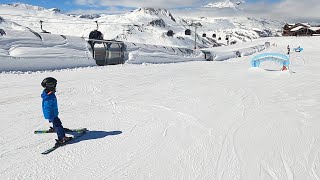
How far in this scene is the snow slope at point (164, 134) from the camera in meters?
4.86

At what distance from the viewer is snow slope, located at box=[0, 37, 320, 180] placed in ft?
16.0

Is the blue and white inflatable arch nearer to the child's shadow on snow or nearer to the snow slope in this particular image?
the snow slope

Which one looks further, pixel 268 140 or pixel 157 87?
pixel 157 87

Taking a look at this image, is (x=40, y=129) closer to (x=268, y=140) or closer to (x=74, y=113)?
(x=74, y=113)

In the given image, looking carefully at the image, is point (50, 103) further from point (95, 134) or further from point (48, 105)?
point (95, 134)

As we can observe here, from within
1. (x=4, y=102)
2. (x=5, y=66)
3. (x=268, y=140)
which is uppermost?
(x=5, y=66)

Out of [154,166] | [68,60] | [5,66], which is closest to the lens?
[154,166]

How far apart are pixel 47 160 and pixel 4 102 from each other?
205 inches

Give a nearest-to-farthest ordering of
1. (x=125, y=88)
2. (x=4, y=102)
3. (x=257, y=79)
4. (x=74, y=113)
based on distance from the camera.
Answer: (x=74, y=113) → (x=4, y=102) → (x=125, y=88) → (x=257, y=79)

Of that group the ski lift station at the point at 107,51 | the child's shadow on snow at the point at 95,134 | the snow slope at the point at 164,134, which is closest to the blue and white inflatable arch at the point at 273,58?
the snow slope at the point at 164,134

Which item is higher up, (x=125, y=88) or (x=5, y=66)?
(x=5, y=66)

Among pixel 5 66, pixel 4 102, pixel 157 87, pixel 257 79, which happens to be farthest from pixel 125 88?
pixel 257 79

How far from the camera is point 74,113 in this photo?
8.27 metres

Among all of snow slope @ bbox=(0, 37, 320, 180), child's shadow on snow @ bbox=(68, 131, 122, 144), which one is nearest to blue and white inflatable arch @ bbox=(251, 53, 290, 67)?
snow slope @ bbox=(0, 37, 320, 180)
